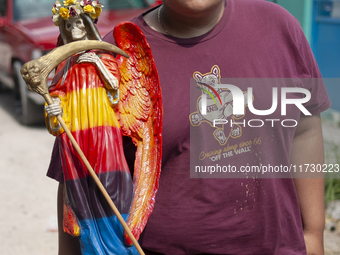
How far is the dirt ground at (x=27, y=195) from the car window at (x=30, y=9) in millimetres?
1652

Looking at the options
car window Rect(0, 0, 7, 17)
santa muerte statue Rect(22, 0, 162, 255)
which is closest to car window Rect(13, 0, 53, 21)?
car window Rect(0, 0, 7, 17)

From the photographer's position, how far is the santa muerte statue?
48.4 inches

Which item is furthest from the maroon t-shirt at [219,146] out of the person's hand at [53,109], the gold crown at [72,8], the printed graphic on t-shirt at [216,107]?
the person's hand at [53,109]

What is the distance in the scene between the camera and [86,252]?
1235 millimetres

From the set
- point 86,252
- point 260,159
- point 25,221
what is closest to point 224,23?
point 260,159

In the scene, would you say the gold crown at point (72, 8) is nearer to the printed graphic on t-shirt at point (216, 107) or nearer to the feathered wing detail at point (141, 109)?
the feathered wing detail at point (141, 109)

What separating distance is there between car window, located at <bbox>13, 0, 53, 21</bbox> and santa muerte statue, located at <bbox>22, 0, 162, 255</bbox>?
5.41m

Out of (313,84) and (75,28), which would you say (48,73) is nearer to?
(75,28)

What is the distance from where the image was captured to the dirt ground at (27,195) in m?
3.74

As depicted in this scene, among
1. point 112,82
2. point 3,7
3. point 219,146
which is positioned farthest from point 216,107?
point 3,7

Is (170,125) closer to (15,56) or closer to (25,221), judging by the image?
(25,221)

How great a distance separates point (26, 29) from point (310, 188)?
508 centimetres

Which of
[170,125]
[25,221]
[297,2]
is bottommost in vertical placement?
[25,221]

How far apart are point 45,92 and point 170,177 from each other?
1.65ft
